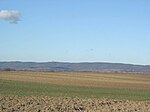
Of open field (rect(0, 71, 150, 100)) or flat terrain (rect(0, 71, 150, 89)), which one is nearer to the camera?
open field (rect(0, 71, 150, 100))

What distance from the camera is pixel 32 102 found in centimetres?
2820

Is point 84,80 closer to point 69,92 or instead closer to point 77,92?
point 77,92

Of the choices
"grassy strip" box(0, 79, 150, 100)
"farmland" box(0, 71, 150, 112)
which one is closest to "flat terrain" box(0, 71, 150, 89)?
"farmland" box(0, 71, 150, 112)

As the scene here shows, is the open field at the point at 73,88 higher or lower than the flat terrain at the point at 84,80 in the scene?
lower

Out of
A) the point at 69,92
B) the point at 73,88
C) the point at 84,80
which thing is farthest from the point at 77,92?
the point at 84,80

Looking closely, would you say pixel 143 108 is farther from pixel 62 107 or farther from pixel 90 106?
pixel 62 107

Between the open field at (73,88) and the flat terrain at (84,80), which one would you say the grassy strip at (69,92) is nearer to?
the open field at (73,88)

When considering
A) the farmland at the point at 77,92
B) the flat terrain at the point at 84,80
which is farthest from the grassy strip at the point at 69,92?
the flat terrain at the point at 84,80

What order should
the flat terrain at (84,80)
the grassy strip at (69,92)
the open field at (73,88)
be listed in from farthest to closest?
the flat terrain at (84,80), the open field at (73,88), the grassy strip at (69,92)

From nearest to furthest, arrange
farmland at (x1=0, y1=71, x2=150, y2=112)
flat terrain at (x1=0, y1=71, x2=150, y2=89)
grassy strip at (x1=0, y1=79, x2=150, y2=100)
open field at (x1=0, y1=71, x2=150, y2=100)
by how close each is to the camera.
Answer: farmland at (x1=0, y1=71, x2=150, y2=112) → grassy strip at (x1=0, y1=79, x2=150, y2=100) → open field at (x1=0, y1=71, x2=150, y2=100) → flat terrain at (x1=0, y1=71, x2=150, y2=89)

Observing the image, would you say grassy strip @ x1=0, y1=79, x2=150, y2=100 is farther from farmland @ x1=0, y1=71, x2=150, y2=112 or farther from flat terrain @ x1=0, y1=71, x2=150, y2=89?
flat terrain @ x1=0, y1=71, x2=150, y2=89

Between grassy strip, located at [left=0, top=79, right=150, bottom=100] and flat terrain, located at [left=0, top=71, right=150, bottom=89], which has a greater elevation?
flat terrain, located at [left=0, top=71, right=150, bottom=89]

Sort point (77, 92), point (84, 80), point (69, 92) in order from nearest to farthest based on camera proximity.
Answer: point (69, 92), point (77, 92), point (84, 80)

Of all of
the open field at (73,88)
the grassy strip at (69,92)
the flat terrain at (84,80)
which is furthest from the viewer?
the flat terrain at (84,80)
